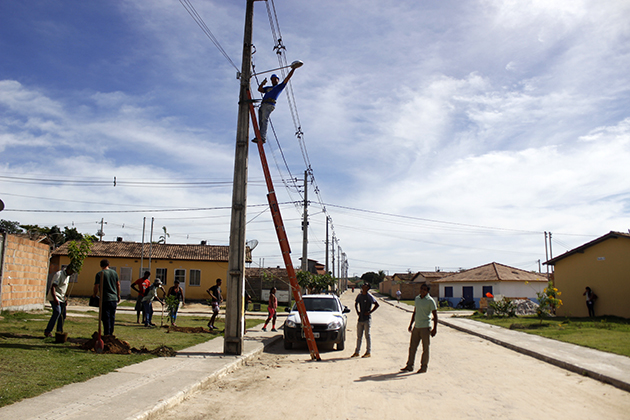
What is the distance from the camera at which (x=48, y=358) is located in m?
7.60

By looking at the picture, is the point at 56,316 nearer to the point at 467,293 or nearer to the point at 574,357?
the point at 574,357

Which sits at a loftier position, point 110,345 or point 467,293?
point 110,345

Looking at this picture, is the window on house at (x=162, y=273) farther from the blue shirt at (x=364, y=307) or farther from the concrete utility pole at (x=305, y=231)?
the blue shirt at (x=364, y=307)

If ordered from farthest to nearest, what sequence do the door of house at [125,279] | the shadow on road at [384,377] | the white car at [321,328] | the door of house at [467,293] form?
the door of house at [467,293] → the door of house at [125,279] → the white car at [321,328] → the shadow on road at [384,377]

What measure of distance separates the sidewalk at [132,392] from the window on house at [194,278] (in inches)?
1140

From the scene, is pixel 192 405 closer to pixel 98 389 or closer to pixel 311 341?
pixel 98 389

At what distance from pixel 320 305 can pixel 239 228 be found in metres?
4.88

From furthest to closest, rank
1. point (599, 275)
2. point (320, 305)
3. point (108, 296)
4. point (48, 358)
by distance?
point (599, 275) → point (320, 305) → point (108, 296) → point (48, 358)

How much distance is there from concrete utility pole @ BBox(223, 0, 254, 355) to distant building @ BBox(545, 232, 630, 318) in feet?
61.9

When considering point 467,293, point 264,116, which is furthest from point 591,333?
point 467,293

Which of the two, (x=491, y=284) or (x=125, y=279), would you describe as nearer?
(x=125, y=279)

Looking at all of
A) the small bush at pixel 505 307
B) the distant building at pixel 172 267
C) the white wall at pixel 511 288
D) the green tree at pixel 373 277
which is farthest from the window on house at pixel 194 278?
the green tree at pixel 373 277

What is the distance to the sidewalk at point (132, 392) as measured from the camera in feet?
16.3

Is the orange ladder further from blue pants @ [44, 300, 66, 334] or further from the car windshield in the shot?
blue pants @ [44, 300, 66, 334]
